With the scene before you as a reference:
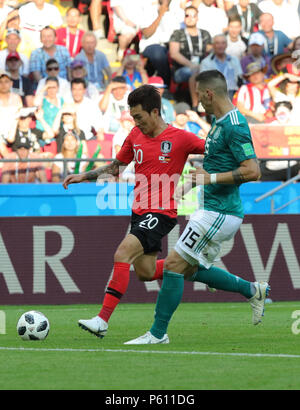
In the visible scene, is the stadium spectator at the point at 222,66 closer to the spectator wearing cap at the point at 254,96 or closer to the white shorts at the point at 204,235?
the spectator wearing cap at the point at 254,96

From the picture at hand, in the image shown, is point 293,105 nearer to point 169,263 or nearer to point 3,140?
point 3,140

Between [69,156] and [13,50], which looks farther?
[13,50]

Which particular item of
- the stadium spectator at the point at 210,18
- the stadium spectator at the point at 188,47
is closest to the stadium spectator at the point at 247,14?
the stadium spectator at the point at 210,18

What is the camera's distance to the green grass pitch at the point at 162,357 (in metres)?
5.71

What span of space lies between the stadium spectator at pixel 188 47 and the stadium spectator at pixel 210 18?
0.48m

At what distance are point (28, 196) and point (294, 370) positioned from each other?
356 inches

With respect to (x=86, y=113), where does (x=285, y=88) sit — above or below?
above

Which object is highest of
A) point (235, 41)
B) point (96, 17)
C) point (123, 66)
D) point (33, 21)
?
point (96, 17)

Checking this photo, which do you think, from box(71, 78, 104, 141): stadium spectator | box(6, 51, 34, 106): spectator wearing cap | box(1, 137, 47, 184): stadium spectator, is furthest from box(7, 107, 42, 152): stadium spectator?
box(6, 51, 34, 106): spectator wearing cap

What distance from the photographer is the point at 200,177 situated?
7.54m

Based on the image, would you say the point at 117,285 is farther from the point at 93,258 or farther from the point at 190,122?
the point at 190,122

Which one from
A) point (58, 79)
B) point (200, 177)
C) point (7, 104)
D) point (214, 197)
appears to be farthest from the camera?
point (58, 79)

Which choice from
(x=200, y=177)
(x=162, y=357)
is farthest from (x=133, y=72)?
(x=162, y=357)

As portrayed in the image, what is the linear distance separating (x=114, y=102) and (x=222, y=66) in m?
2.31
